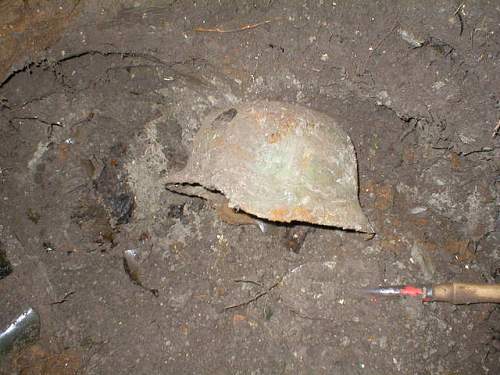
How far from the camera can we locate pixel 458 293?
1.82m

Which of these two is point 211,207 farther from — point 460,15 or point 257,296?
point 460,15

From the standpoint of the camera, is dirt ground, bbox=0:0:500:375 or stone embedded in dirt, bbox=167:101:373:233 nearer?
stone embedded in dirt, bbox=167:101:373:233

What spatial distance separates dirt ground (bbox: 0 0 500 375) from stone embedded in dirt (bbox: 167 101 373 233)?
1.29 ft

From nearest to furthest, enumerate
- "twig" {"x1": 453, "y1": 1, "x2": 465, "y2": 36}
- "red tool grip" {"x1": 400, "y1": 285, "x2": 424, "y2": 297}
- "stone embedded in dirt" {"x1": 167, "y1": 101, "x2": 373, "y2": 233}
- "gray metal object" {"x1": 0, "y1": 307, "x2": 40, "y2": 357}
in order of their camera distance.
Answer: "stone embedded in dirt" {"x1": 167, "y1": 101, "x2": 373, "y2": 233}, "twig" {"x1": 453, "y1": 1, "x2": 465, "y2": 36}, "red tool grip" {"x1": 400, "y1": 285, "x2": 424, "y2": 297}, "gray metal object" {"x1": 0, "y1": 307, "x2": 40, "y2": 357}

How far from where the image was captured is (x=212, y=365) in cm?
203

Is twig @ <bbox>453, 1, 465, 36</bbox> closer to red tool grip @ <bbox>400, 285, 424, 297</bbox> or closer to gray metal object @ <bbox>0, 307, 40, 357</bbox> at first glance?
red tool grip @ <bbox>400, 285, 424, 297</bbox>

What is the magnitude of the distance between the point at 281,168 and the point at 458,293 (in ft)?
3.66

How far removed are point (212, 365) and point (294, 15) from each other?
1.98 m

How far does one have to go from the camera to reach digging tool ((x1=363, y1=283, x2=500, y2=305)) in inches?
71.4

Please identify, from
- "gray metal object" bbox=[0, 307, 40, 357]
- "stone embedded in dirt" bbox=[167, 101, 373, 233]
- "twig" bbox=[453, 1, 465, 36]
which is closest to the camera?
"stone embedded in dirt" bbox=[167, 101, 373, 233]

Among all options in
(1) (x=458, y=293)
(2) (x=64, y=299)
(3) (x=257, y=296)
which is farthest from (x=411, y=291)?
(2) (x=64, y=299)

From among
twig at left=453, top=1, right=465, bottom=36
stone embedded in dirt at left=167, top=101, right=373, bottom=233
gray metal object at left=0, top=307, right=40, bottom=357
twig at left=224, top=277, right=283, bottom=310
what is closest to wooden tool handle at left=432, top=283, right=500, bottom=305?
stone embedded in dirt at left=167, top=101, right=373, bottom=233

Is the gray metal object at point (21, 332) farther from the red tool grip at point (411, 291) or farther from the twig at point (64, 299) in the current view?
the red tool grip at point (411, 291)

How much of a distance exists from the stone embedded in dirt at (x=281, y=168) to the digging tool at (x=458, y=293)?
50 cm
